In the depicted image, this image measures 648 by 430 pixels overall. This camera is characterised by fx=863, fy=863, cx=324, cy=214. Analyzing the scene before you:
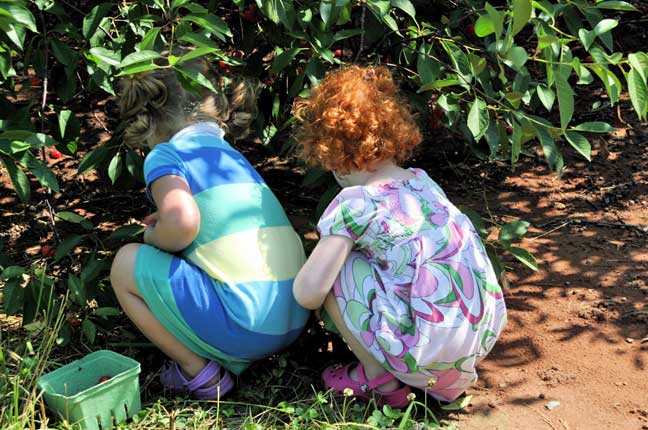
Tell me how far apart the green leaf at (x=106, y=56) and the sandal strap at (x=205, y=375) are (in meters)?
0.93

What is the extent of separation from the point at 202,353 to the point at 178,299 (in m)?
0.23

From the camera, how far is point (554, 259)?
139 inches

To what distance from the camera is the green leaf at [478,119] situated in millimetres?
2373

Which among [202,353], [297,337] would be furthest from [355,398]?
[202,353]

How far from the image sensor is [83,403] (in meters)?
2.34

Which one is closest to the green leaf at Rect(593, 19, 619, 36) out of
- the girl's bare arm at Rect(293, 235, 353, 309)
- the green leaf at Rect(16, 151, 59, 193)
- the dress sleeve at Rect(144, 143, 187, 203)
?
the girl's bare arm at Rect(293, 235, 353, 309)

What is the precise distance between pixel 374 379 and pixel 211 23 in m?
1.12

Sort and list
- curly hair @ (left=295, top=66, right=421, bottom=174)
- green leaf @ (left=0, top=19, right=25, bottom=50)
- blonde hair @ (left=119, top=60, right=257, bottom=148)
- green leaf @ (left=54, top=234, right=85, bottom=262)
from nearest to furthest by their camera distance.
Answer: green leaf @ (left=0, top=19, right=25, bottom=50) → curly hair @ (left=295, top=66, right=421, bottom=174) → blonde hair @ (left=119, top=60, right=257, bottom=148) → green leaf @ (left=54, top=234, right=85, bottom=262)

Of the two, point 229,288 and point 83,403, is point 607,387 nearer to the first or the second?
point 229,288

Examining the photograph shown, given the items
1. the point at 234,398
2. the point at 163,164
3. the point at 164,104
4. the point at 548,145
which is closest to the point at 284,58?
the point at 164,104

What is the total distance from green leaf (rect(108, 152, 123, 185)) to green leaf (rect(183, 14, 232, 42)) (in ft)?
2.50

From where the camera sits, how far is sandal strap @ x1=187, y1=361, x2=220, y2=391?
8.53 feet

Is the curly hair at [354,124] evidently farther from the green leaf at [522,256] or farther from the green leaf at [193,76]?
the green leaf at [522,256]

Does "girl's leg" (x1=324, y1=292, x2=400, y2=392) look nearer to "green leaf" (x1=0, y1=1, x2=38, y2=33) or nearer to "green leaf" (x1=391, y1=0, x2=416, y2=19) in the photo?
"green leaf" (x1=391, y1=0, x2=416, y2=19)
